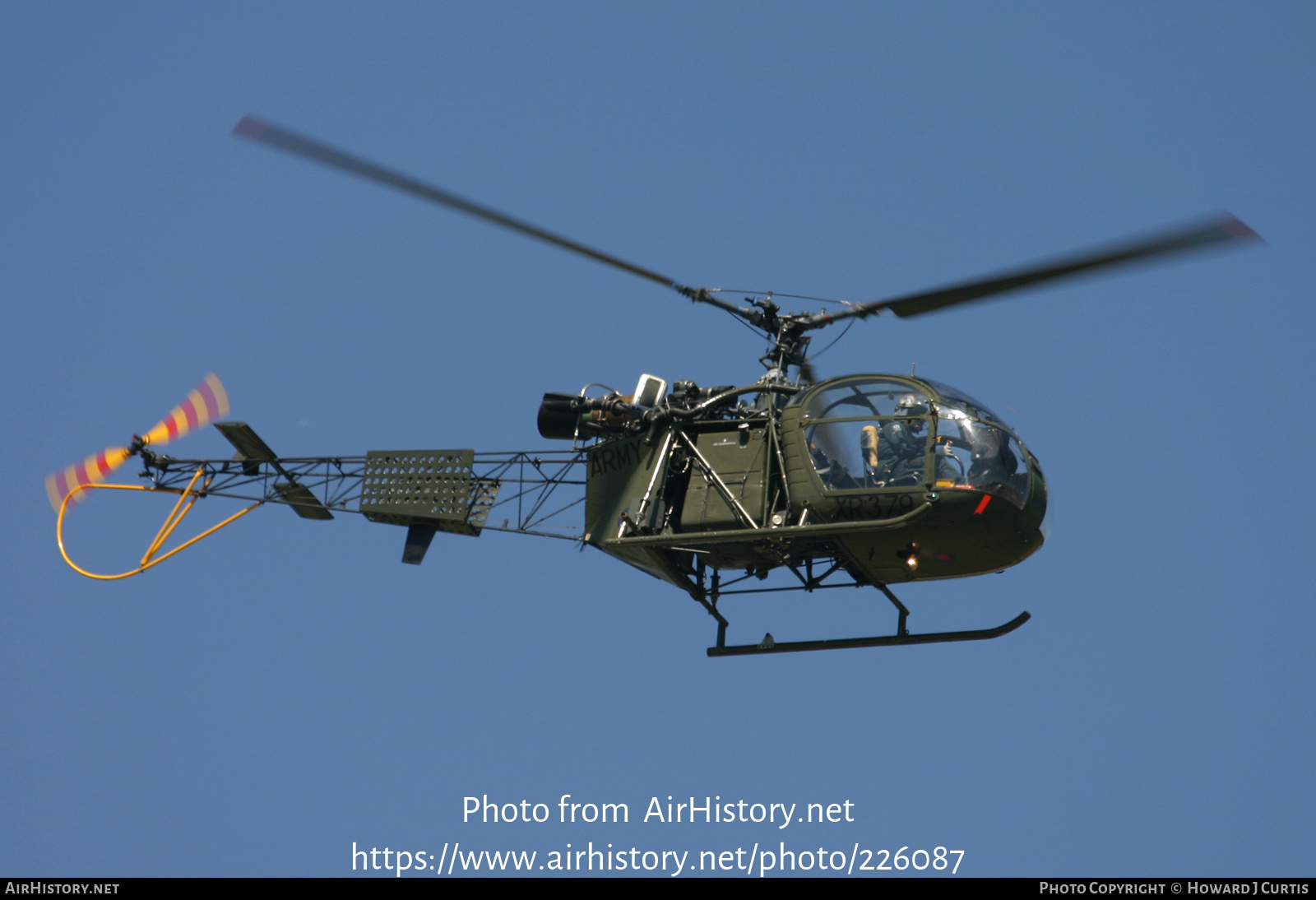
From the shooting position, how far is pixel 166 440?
2519cm

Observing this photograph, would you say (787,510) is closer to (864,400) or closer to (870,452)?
(870,452)

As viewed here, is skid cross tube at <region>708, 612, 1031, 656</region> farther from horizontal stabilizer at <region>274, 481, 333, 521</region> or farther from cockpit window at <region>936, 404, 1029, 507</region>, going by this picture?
horizontal stabilizer at <region>274, 481, 333, 521</region>

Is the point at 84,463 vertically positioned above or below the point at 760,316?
below

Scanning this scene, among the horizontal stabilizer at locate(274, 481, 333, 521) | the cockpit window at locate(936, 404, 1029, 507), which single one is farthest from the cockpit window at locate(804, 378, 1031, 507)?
the horizontal stabilizer at locate(274, 481, 333, 521)

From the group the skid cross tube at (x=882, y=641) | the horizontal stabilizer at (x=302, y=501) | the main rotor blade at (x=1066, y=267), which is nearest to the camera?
the main rotor blade at (x=1066, y=267)

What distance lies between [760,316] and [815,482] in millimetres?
2759

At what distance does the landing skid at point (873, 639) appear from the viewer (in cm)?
1958

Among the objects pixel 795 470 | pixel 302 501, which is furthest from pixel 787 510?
pixel 302 501

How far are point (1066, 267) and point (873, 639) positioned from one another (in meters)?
5.28

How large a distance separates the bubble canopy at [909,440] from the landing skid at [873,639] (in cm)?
191

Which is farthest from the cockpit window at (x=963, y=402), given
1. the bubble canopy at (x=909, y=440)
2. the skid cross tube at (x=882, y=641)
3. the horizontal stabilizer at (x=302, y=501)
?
the horizontal stabilizer at (x=302, y=501)

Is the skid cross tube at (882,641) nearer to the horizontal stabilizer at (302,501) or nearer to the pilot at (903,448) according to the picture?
the pilot at (903,448)

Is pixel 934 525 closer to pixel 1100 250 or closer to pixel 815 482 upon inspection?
pixel 815 482
